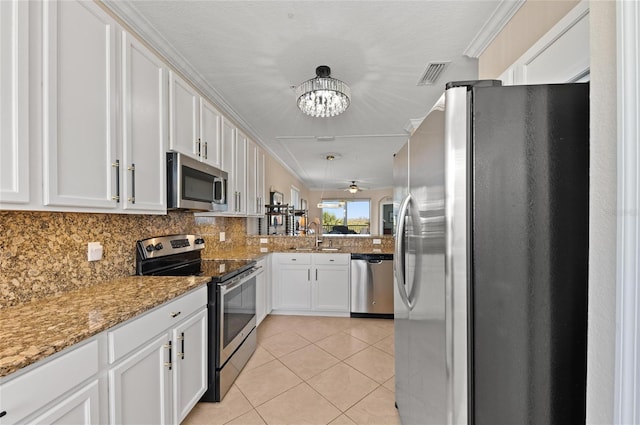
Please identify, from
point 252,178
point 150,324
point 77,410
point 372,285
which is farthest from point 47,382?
point 372,285

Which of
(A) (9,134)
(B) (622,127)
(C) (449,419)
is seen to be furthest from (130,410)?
(B) (622,127)

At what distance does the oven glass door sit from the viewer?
1.98 metres

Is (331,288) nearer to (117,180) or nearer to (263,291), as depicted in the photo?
(263,291)

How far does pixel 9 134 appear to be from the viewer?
1.01 m

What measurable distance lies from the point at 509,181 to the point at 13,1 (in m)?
1.81

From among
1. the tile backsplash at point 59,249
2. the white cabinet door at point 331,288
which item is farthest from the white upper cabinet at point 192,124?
the white cabinet door at point 331,288

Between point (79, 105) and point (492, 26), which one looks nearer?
point (79, 105)

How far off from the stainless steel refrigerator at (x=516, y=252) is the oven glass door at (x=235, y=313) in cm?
152

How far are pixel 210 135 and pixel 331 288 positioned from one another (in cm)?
232

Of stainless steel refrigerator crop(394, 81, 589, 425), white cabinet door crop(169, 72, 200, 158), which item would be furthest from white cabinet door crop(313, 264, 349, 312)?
stainless steel refrigerator crop(394, 81, 589, 425)

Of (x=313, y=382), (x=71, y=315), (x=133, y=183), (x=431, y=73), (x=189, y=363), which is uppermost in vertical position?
(x=431, y=73)

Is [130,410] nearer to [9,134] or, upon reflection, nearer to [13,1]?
[9,134]

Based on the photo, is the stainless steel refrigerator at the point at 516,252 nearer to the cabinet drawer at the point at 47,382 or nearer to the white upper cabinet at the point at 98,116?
the cabinet drawer at the point at 47,382

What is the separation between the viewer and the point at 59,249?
1459mm
